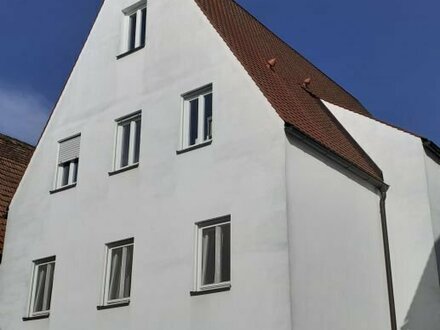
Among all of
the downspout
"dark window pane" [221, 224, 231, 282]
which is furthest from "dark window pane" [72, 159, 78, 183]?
the downspout

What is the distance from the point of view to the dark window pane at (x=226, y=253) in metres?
13.2

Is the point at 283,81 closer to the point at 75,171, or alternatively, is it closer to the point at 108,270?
the point at 75,171

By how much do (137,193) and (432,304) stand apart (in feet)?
23.6

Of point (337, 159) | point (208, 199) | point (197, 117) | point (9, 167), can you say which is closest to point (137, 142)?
point (197, 117)

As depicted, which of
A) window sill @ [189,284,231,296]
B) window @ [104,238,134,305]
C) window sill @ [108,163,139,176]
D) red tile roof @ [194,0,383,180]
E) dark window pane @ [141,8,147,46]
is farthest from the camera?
dark window pane @ [141,8,147,46]

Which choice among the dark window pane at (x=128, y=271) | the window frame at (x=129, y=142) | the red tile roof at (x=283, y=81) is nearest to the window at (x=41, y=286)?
the dark window pane at (x=128, y=271)

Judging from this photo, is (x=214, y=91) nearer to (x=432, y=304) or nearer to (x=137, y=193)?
(x=137, y=193)

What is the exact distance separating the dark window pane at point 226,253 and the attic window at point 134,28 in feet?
19.9

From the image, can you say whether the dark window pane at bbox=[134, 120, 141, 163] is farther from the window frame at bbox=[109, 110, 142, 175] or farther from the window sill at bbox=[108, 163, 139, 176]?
the window sill at bbox=[108, 163, 139, 176]

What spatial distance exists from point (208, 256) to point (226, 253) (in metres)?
0.48

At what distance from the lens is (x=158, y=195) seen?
1497 cm

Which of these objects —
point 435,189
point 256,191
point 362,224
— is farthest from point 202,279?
point 435,189

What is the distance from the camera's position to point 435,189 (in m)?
16.3

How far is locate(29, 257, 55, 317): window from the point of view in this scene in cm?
1663
